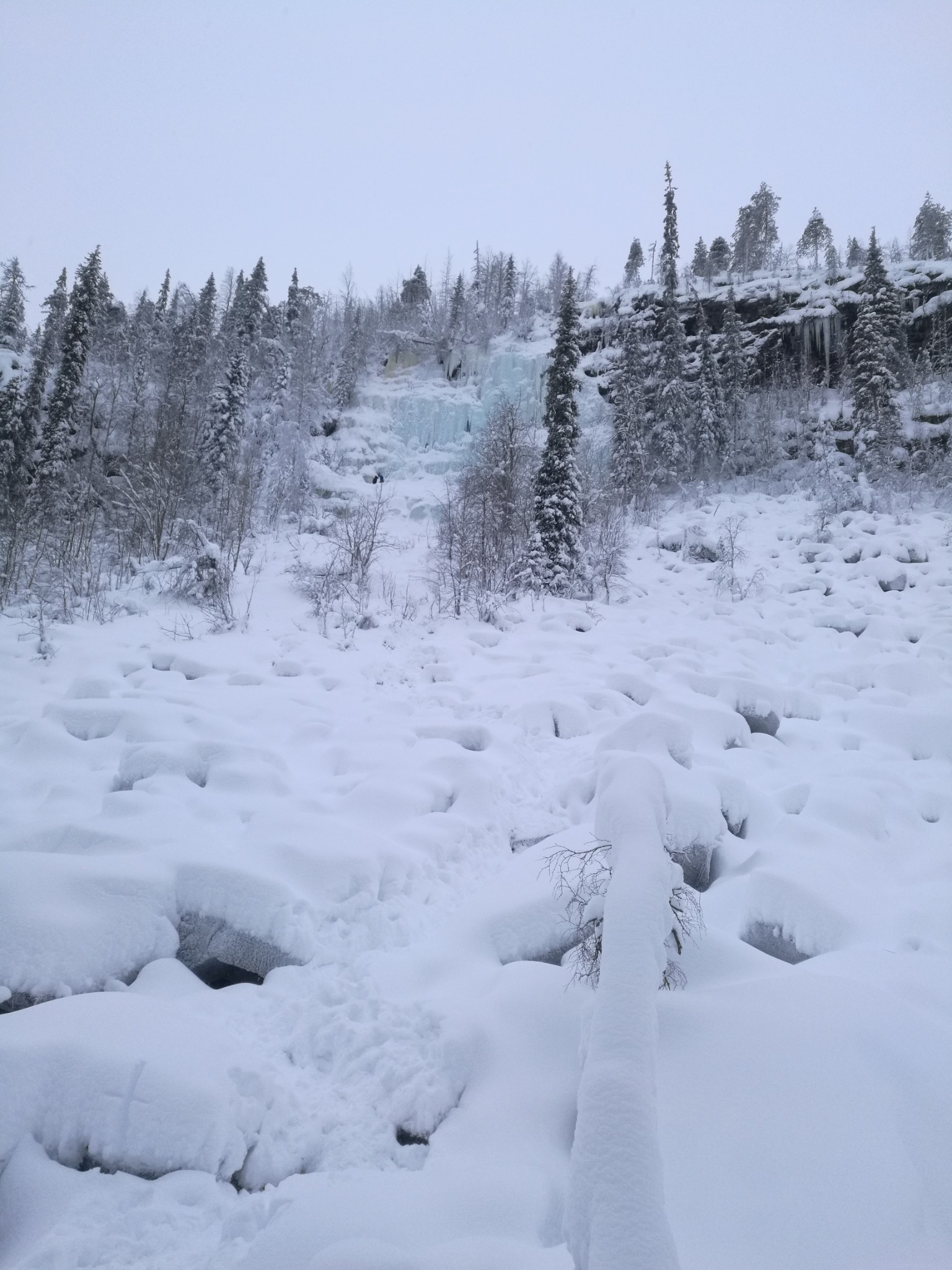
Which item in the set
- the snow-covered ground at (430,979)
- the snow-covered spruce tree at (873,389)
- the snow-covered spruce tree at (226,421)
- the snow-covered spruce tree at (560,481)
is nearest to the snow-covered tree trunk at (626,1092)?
the snow-covered ground at (430,979)

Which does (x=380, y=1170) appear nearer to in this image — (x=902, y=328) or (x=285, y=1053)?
(x=285, y=1053)

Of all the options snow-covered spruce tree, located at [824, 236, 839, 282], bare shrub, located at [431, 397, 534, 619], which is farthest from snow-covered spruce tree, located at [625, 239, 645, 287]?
bare shrub, located at [431, 397, 534, 619]

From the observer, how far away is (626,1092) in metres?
1.32

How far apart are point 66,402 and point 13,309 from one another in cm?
1943

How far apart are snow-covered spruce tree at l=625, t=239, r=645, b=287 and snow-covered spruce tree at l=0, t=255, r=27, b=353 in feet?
128

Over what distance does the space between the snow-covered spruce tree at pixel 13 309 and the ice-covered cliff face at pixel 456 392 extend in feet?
69.1

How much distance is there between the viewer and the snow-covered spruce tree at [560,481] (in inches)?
490

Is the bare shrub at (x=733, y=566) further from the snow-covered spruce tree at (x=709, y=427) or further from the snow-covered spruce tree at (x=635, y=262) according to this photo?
the snow-covered spruce tree at (x=635, y=262)

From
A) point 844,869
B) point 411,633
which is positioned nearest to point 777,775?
point 844,869

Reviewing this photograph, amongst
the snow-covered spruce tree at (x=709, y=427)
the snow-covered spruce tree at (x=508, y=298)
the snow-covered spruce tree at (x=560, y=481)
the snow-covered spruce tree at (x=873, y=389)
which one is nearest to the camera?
the snow-covered spruce tree at (x=560, y=481)

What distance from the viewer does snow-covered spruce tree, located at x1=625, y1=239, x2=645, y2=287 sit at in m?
42.5

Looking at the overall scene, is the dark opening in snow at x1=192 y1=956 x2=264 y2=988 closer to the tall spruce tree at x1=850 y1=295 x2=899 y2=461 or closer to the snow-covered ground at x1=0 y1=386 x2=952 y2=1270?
the snow-covered ground at x1=0 y1=386 x2=952 y2=1270

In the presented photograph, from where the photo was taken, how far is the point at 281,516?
18219 mm

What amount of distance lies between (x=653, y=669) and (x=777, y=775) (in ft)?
8.43
